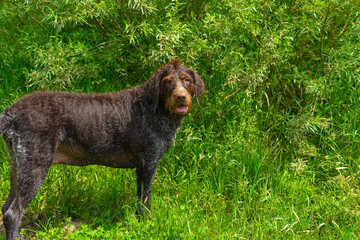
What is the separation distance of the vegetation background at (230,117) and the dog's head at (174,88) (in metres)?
0.60

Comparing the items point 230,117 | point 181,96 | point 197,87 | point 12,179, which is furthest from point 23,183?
point 230,117

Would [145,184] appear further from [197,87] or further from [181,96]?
[197,87]

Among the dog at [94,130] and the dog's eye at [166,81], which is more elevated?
the dog's eye at [166,81]

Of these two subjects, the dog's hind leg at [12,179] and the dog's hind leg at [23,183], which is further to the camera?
the dog's hind leg at [12,179]

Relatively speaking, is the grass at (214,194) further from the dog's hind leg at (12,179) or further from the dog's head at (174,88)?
the dog's head at (174,88)

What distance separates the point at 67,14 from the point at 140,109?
166 cm

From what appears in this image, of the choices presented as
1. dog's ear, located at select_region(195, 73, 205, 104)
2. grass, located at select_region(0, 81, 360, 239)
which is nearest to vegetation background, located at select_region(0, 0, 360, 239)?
grass, located at select_region(0, 81, 360, 239)

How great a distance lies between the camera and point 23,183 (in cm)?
408

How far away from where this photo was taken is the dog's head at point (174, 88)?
4.39 metres

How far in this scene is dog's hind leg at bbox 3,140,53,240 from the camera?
4051 millimetres

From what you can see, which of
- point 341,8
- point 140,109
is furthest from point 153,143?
point 341,8

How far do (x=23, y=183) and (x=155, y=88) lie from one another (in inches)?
64.5

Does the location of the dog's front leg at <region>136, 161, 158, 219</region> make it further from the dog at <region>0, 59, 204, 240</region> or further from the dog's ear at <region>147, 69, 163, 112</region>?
the dog's ear at <region>147, 69, 163, 112</region>

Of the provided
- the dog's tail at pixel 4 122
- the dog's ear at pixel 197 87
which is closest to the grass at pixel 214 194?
the dog's ear at pixel 197 87
